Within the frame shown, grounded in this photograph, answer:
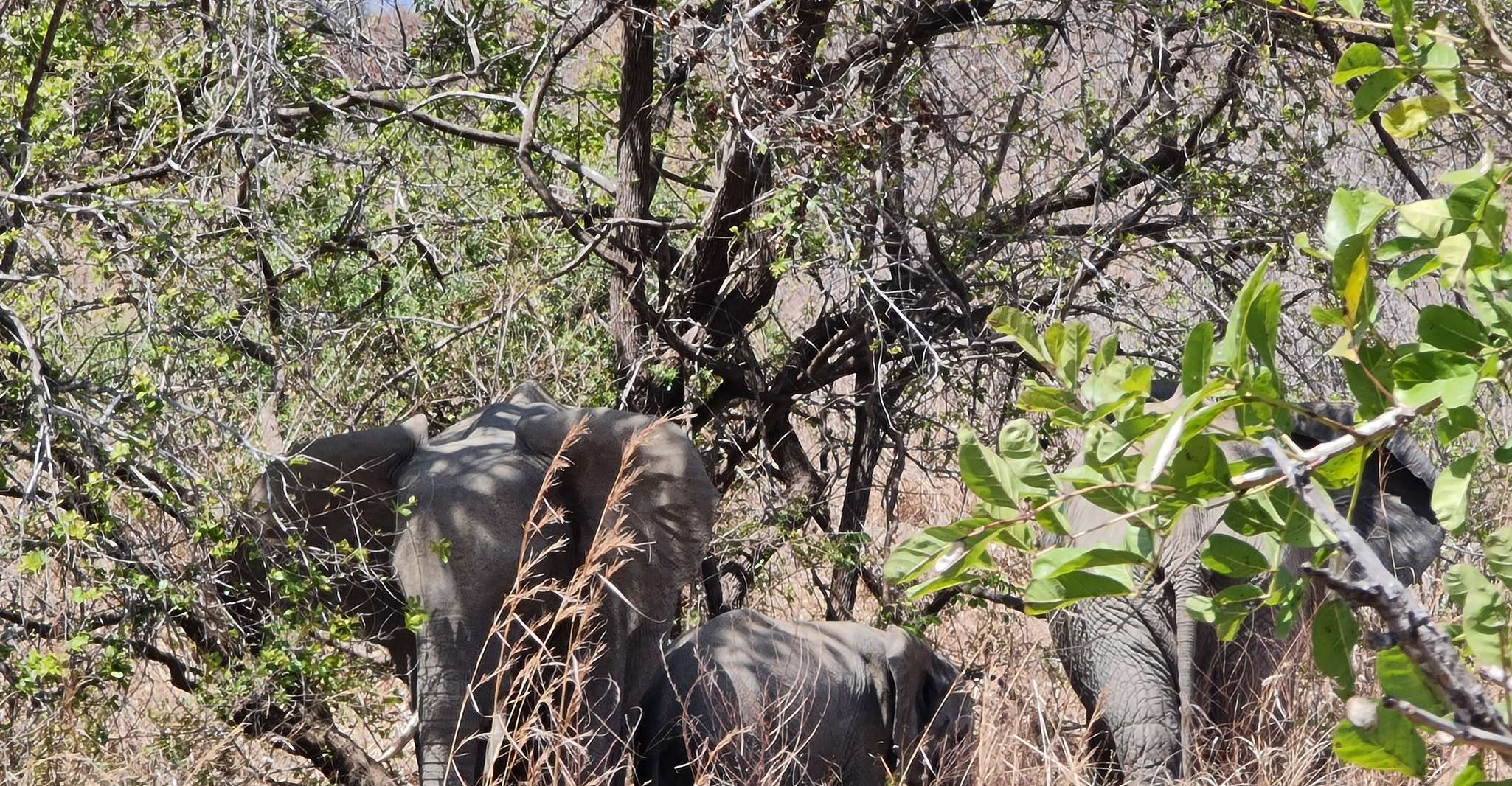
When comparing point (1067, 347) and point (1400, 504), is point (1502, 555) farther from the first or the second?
point (1400, 504)

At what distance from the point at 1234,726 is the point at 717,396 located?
7.10 feet

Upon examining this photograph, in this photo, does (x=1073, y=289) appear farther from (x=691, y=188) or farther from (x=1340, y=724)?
(x=1340, y=724)

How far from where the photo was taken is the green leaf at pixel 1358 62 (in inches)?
78.6

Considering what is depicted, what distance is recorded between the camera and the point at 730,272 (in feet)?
19.6

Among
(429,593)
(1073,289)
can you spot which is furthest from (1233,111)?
(429,593)

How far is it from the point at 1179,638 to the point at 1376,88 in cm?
396

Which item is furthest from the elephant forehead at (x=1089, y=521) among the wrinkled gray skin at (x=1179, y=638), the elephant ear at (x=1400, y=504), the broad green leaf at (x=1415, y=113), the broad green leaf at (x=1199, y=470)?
the broad green leaf at (x=1199, y=470)

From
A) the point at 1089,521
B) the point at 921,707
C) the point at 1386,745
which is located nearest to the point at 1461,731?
the point at 1386,745

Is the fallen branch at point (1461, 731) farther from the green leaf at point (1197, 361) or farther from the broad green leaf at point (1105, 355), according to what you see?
the broad green leaf at point (1105, 355)

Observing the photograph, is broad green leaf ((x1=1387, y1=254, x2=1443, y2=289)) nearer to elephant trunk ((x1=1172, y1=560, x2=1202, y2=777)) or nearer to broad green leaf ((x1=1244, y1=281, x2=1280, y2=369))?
broad green leaf ((x1=1244, y1=281, x2=1280, y2=369))

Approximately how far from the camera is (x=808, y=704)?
4.95m

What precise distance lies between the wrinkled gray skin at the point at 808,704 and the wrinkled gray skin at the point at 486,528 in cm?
19

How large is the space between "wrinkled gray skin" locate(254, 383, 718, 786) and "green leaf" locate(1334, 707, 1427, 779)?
2673 millimetres

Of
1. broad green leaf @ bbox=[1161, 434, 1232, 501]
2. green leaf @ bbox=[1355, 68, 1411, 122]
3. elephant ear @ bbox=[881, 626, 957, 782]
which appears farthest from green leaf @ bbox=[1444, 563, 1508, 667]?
elephant ear @ bbox=[881, 626, 957, 782]
